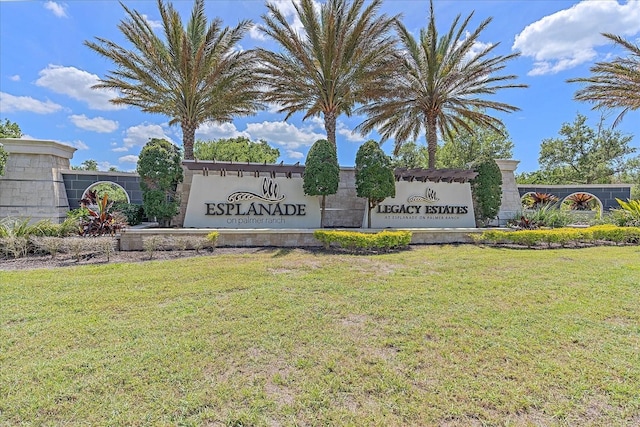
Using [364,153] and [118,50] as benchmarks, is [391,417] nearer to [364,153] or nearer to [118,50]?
[364,153]

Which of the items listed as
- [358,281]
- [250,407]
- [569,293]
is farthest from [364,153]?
[250,407]

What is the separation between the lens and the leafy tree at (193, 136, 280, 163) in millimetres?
31548

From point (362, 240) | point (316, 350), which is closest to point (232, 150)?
point (362, 240)

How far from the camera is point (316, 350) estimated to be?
3023mm

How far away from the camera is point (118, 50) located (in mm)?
11734

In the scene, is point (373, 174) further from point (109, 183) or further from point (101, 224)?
point (109, 183)

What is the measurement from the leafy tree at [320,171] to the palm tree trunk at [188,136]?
595 cm

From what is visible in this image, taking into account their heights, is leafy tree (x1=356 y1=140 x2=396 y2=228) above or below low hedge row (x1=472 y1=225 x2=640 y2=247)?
above

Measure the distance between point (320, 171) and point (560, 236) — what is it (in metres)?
7.89

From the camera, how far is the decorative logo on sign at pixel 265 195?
1042cm

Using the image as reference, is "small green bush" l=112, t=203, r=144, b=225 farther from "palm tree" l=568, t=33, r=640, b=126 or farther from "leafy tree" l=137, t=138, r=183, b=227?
"palm tree" l=568, t=33, r=640, b=126

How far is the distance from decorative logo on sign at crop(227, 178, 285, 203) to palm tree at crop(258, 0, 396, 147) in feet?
11.4

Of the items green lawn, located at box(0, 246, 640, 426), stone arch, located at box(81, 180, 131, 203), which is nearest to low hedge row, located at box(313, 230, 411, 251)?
green lawn, located at box(0, 246, 640, 426)

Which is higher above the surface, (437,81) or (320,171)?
(437,81)
